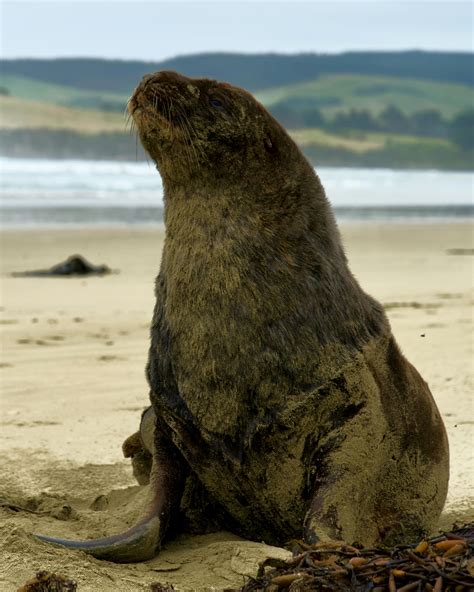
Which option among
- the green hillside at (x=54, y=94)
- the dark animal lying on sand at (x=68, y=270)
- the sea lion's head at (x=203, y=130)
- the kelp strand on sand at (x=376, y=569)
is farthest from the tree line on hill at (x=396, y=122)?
the kelp strand on sand at (x=376, y=569)

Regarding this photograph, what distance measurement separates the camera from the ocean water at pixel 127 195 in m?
25.5

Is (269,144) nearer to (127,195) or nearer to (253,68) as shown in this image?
(127,195)

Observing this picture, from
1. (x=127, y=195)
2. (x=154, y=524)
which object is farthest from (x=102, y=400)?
(x=127, y=195)

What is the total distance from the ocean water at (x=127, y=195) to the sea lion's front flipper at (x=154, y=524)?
A: 1788 cm

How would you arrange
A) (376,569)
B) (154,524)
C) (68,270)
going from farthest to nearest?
(68,270) < (154,524) < (376,569)

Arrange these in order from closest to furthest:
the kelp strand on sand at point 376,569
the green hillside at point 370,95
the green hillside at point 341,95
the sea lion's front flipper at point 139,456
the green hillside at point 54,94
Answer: the kelp strand on sand at point 376,569
the sea lion's front flipper at point 139,456
the green hillside at point 54,94
the green hillside at point 341,95
the green hillside at point 370,95

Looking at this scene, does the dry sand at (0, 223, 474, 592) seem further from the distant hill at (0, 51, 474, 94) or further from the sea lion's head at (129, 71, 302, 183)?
the distant hill at (0, 51, 474, 94)

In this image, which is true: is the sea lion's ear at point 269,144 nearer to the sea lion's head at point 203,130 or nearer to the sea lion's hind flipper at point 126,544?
the sea lion's head at point 203,130

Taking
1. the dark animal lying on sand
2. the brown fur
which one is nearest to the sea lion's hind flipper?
the brown fur

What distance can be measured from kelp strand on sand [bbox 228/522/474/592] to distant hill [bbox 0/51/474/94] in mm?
137996

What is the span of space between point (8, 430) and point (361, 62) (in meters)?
167

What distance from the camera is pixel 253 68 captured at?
15512 centimetres

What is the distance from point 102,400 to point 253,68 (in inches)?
5957

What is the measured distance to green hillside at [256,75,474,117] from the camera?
114688 mm
